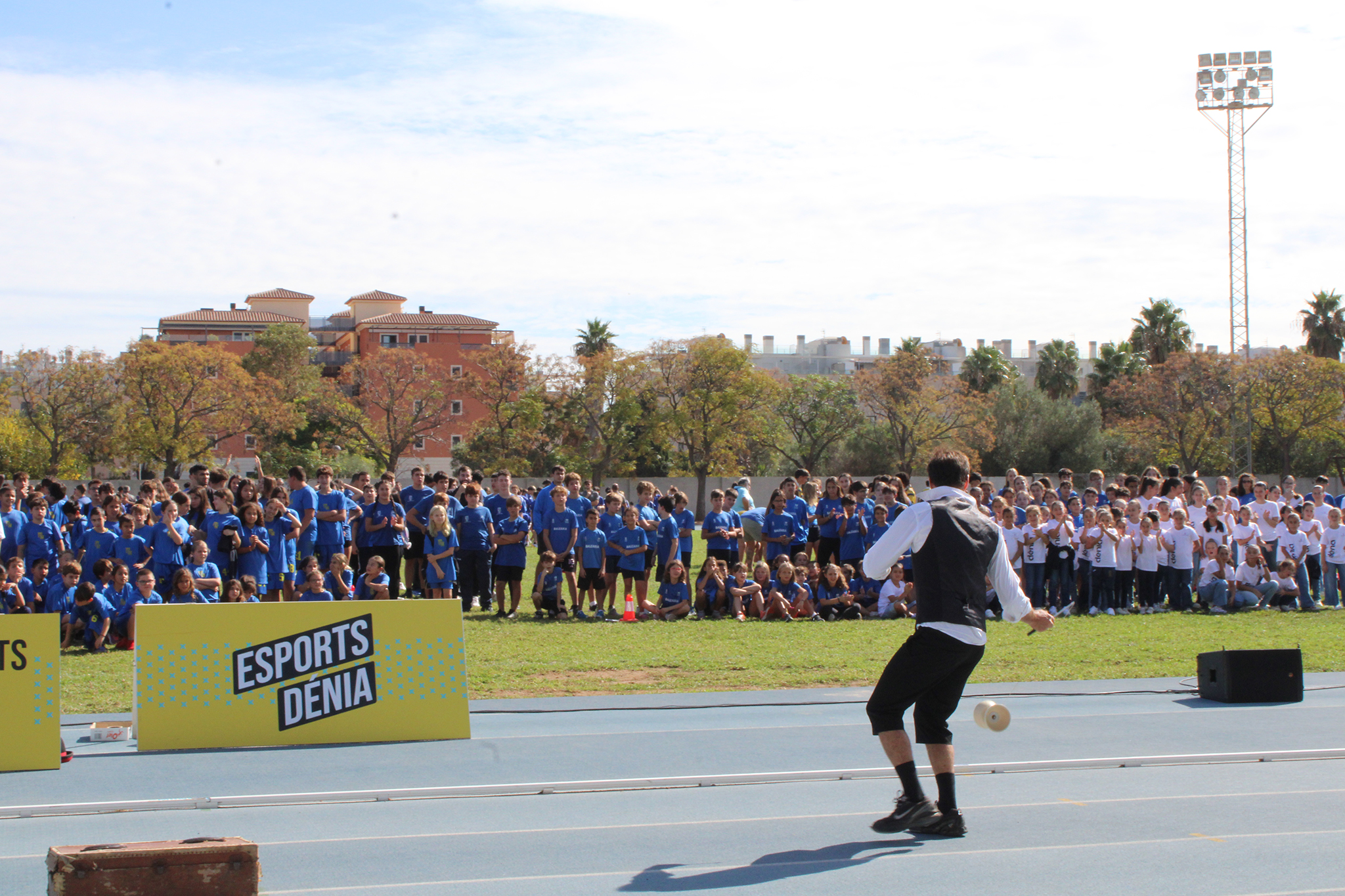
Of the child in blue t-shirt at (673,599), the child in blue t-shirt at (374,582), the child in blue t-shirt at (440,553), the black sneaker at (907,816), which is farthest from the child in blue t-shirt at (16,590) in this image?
the black sneaker at (907,816)

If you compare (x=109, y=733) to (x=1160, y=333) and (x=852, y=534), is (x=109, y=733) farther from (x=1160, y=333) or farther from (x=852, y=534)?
(x=1160, y=333)

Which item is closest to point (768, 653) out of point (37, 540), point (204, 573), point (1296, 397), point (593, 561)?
point (593, 561)

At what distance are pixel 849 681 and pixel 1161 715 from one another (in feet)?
9.05

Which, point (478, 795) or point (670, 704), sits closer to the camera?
point (478, 795)

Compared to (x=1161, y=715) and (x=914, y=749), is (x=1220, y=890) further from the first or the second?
(x=1161, y=715)

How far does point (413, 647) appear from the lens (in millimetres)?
8383

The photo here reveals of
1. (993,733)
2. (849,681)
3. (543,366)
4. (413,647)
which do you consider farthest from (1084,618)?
(543,366)

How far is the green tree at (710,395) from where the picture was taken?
59500 mm

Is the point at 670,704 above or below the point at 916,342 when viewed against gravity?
below

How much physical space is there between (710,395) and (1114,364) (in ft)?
88.0

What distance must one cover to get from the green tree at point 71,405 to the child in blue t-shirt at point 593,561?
1977 inches

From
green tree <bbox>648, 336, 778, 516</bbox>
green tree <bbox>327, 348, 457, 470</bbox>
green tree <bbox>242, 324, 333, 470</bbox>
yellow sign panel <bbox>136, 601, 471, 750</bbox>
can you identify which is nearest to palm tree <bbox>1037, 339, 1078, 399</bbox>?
green tree <bbox>648, 336, 778, 516</bbox>

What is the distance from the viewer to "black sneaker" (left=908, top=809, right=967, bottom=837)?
5512 mm

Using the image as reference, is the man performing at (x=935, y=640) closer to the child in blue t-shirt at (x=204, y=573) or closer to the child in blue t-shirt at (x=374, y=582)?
the child in blue t-shirt at (x=374, y=582)
